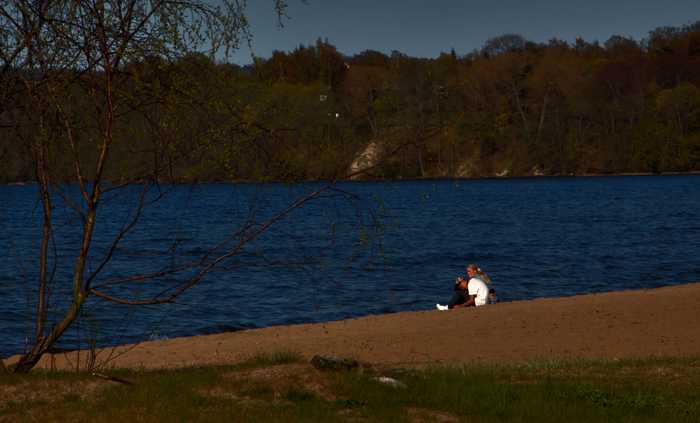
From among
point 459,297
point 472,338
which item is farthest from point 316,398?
point 459,297

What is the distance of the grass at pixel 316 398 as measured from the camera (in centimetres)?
898

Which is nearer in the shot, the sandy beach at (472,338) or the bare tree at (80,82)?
the bare tree at (80,82)

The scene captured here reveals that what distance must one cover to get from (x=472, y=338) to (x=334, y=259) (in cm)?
2480

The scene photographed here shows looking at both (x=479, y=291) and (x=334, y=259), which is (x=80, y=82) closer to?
(x=479, y=291)

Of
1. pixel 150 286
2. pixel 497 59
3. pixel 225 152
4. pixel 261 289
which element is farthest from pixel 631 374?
pixel 497 59

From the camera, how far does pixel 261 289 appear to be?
35.2 metres

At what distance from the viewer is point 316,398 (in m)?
9.66

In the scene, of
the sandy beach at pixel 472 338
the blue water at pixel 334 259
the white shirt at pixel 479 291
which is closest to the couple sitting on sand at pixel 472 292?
the white shirt at pixel 479 291

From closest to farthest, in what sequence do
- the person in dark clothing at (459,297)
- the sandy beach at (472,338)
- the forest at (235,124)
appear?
the forest at (235,124), the sandy beach at (472,338), the person in dark clothing at (459,297)

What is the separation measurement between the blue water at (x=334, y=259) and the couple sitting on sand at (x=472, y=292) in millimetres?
2857

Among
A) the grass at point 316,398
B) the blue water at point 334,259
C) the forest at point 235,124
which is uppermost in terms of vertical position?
the forest at point 235,124

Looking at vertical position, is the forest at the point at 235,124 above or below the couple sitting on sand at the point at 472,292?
above

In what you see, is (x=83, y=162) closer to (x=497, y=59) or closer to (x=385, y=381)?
(x=385, y=381)

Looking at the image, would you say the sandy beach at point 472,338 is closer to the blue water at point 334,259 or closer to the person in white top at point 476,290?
the person in white top at point 476,290
